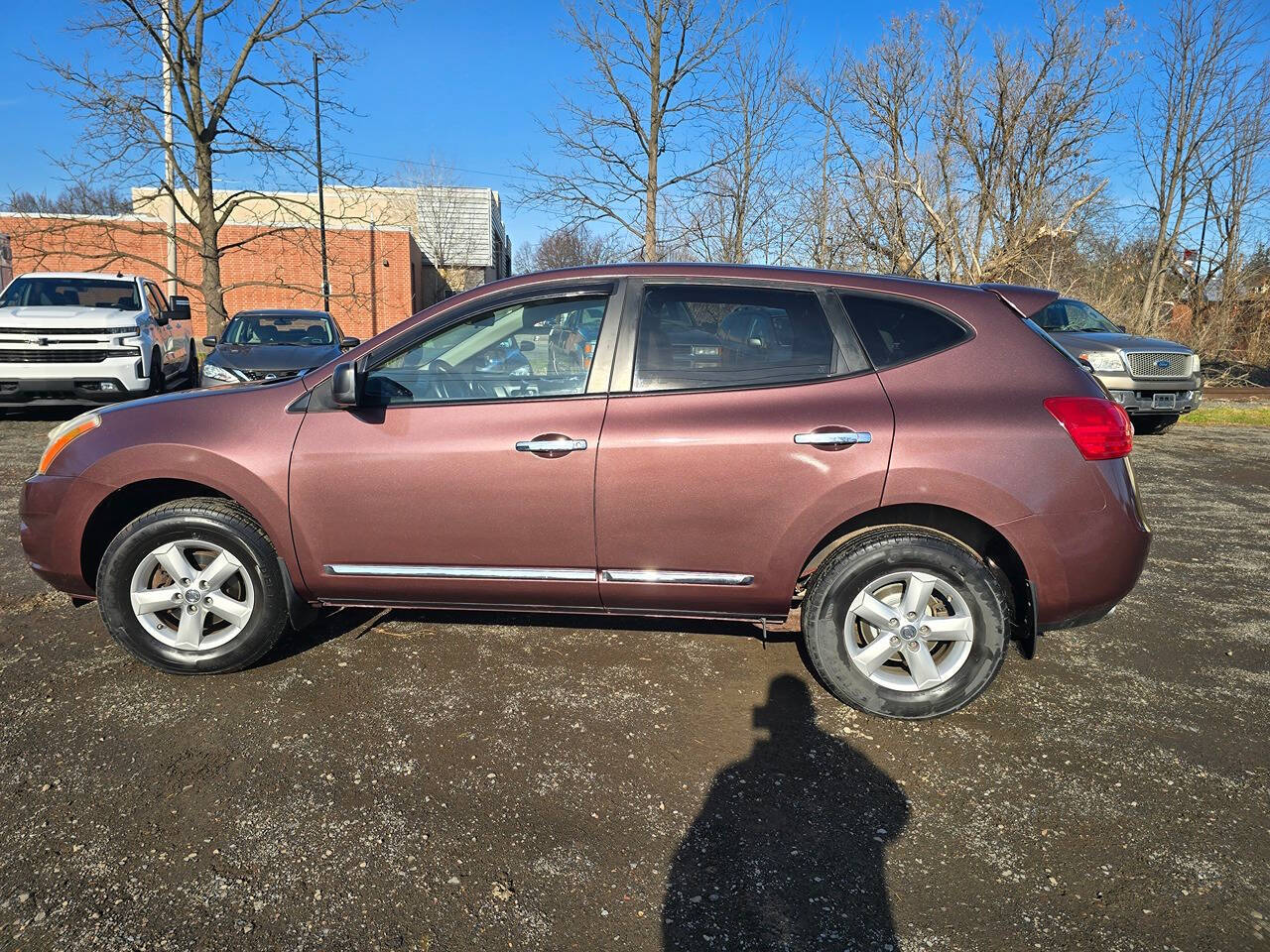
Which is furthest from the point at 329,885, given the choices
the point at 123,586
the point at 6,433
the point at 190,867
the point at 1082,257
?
the point at 1082,257

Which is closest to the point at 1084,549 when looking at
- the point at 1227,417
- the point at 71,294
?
the point at 71,294

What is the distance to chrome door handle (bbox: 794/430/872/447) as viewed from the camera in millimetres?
3119

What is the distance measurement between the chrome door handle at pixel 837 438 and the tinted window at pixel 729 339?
273mm

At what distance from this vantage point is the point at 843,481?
313 cm

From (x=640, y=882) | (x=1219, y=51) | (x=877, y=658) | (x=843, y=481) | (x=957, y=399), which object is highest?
(x=1219, y=51)

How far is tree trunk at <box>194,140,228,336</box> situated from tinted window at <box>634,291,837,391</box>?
1648 cm

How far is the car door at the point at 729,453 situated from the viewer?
314 cm

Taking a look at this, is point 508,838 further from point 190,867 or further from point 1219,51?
point 1219,51

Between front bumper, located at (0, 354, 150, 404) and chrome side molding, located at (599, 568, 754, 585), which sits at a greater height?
front bumper, located at (0, 354, 150, 404)

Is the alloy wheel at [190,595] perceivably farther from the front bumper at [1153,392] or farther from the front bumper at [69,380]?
the front bumper at [1153,392]

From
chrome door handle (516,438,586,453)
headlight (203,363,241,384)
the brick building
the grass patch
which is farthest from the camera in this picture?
the brick building

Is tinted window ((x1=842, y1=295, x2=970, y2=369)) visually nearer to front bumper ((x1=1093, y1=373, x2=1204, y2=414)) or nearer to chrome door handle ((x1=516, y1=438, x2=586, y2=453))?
chrome door handle ((x1=516, y1=438, x2=586, y2=453))

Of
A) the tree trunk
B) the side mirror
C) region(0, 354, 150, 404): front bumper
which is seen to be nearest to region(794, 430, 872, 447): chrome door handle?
the side mirror

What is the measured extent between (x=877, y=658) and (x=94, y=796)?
283cm
